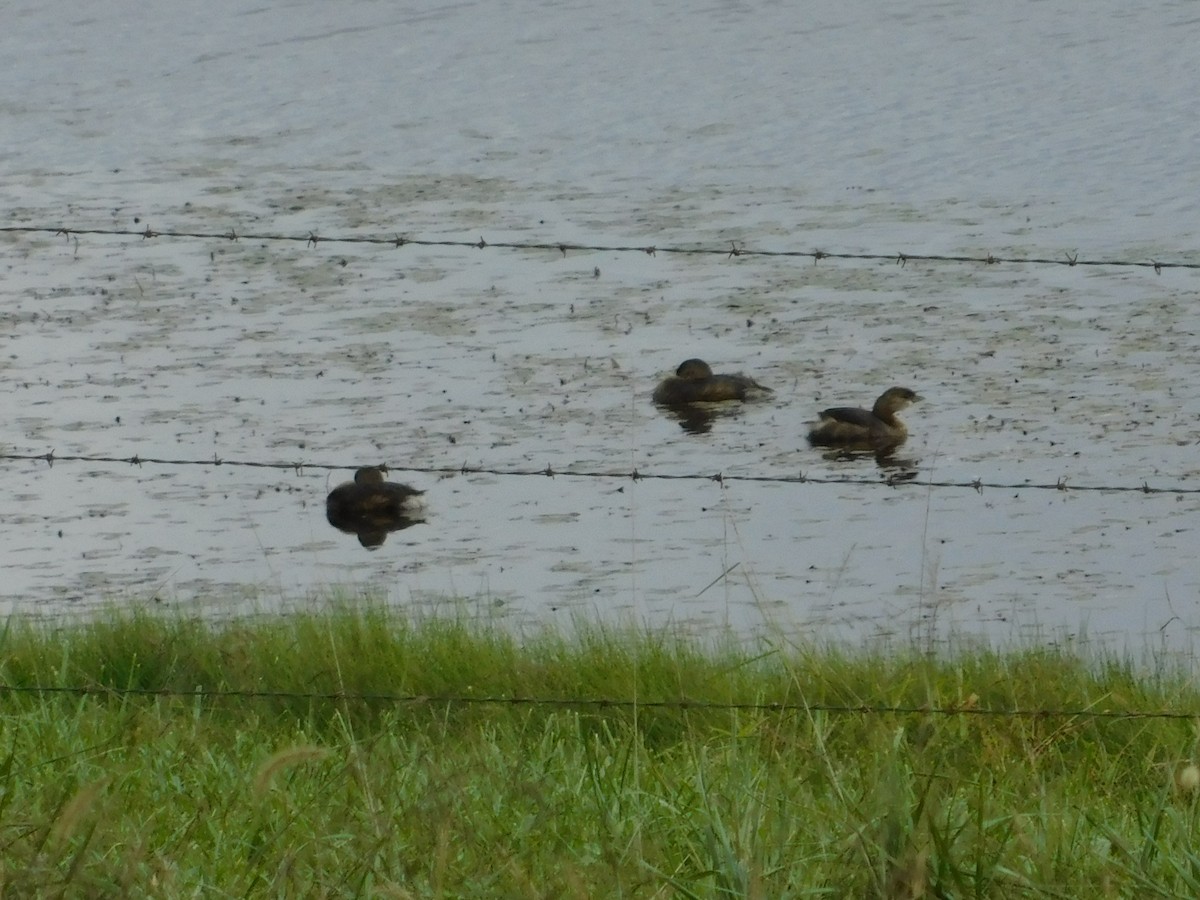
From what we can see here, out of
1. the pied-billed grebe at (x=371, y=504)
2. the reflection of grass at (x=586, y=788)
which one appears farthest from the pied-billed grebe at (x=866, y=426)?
the reflection of grass at (x=586, y=788)

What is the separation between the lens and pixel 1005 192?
22.4 meters

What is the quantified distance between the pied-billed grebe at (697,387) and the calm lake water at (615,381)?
0.16 metres

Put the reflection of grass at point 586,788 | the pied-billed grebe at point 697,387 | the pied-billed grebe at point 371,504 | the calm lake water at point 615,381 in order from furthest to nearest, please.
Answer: the pied-billed grebe at point 697,387 → the pied-billed grebe at point 371,504 → the calm lake water at point 615,381 → the reflection of grass at point 586,788

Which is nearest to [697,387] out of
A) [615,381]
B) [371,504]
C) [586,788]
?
[615,381]

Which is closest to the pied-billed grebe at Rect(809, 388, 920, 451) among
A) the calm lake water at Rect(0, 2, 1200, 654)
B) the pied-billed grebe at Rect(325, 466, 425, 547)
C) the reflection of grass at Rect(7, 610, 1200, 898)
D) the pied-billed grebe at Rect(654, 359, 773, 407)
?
the calm lake water at Rect(0, 2, 1200, 654)

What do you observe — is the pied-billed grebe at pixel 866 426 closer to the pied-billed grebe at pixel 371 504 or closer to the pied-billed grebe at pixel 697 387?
the pied-billed grebe at pixel 697 387

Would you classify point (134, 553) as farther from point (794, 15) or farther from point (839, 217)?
point (794, 15)

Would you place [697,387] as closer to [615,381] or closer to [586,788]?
[615,381]

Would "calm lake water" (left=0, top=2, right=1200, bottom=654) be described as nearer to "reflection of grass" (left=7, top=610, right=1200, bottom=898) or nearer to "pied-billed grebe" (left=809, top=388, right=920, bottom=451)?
"pied-billed grebe" (left=809, top=388, right=920, bottom=451)

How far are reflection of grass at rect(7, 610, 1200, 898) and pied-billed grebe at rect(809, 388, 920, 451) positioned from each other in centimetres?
602

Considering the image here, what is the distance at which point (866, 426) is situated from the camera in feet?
40.4

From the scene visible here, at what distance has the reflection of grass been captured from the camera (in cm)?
345

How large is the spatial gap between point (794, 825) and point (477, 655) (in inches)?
106

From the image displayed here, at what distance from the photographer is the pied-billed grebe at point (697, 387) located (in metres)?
13.4
